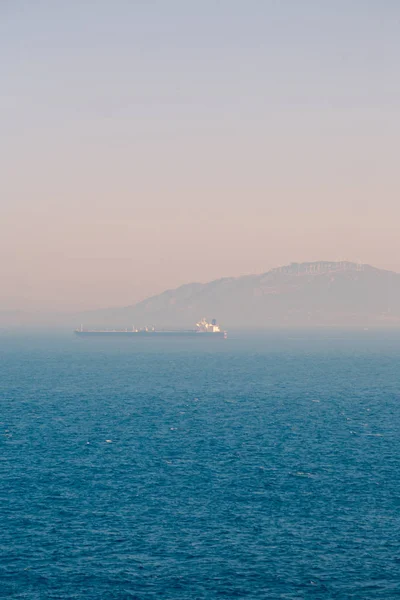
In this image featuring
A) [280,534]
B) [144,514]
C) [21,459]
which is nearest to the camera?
[280,534]

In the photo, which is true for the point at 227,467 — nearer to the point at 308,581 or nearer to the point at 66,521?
the point at 66,521

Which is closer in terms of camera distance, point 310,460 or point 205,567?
point 205,567

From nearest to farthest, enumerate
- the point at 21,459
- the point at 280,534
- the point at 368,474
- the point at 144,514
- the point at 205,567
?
the point at 205,567 → the point at 280,534 → the point at 144,514 → the point at 368,474 → the point at 21,459

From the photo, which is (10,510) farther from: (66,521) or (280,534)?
(280,534)

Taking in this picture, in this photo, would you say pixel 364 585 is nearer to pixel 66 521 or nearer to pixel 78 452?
pixel 66 521

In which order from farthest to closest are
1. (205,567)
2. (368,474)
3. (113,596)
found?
(368,474) → (205,567) → (113,596)

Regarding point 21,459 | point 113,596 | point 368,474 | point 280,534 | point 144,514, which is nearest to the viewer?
point 113,596

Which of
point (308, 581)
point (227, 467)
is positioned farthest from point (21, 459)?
point (308, 581)

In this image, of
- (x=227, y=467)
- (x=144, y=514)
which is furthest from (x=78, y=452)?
(x=144, y=514)

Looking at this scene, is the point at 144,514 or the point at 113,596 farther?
the point at 144,514
